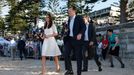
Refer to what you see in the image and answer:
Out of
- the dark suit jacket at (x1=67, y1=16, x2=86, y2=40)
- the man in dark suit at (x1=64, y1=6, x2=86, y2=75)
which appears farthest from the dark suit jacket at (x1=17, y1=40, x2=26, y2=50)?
the dark suit jacket at (x1=67, y1=16, x2=86, y2=40)

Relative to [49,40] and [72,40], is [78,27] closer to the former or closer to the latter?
[72,40]

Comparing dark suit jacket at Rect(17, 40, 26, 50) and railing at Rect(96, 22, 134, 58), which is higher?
railing at Rect(96, 22, 134, 58)

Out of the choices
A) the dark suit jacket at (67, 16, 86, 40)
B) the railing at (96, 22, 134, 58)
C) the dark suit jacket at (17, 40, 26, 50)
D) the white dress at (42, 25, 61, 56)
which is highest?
the dark suit jacket at (67, 16, 86, 40)

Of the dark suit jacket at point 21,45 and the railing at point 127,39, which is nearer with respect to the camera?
the railing at point 127,39

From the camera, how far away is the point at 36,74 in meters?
12.7

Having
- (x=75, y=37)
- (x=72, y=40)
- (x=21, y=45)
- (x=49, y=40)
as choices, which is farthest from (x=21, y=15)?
(x=75, y=37)

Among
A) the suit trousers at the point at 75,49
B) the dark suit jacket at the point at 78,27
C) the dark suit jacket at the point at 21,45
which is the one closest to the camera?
the suit trousers at the point at 75,49

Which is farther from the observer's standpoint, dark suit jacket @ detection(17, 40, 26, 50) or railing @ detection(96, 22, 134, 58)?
dark suit jacket @ detection(17, 40, 26, 50)

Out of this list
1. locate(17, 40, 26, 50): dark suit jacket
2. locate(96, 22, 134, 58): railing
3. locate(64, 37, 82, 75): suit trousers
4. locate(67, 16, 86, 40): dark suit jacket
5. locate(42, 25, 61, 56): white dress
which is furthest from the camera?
locate(17, 40, 26, 50): dark suit jacket

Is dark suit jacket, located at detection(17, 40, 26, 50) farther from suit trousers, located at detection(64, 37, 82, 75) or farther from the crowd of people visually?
suit trousers, located at detection(64, 37, 82, 75)

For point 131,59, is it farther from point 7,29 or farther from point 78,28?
point 7,29

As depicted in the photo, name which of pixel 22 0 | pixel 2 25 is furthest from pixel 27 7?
pixel 2 25

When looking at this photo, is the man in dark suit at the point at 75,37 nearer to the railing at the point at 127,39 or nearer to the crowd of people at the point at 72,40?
the crowd of people at the point at 72,40

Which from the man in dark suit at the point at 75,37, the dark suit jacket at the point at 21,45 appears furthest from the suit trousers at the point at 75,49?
the dark suit jacket at the point at 21,45
